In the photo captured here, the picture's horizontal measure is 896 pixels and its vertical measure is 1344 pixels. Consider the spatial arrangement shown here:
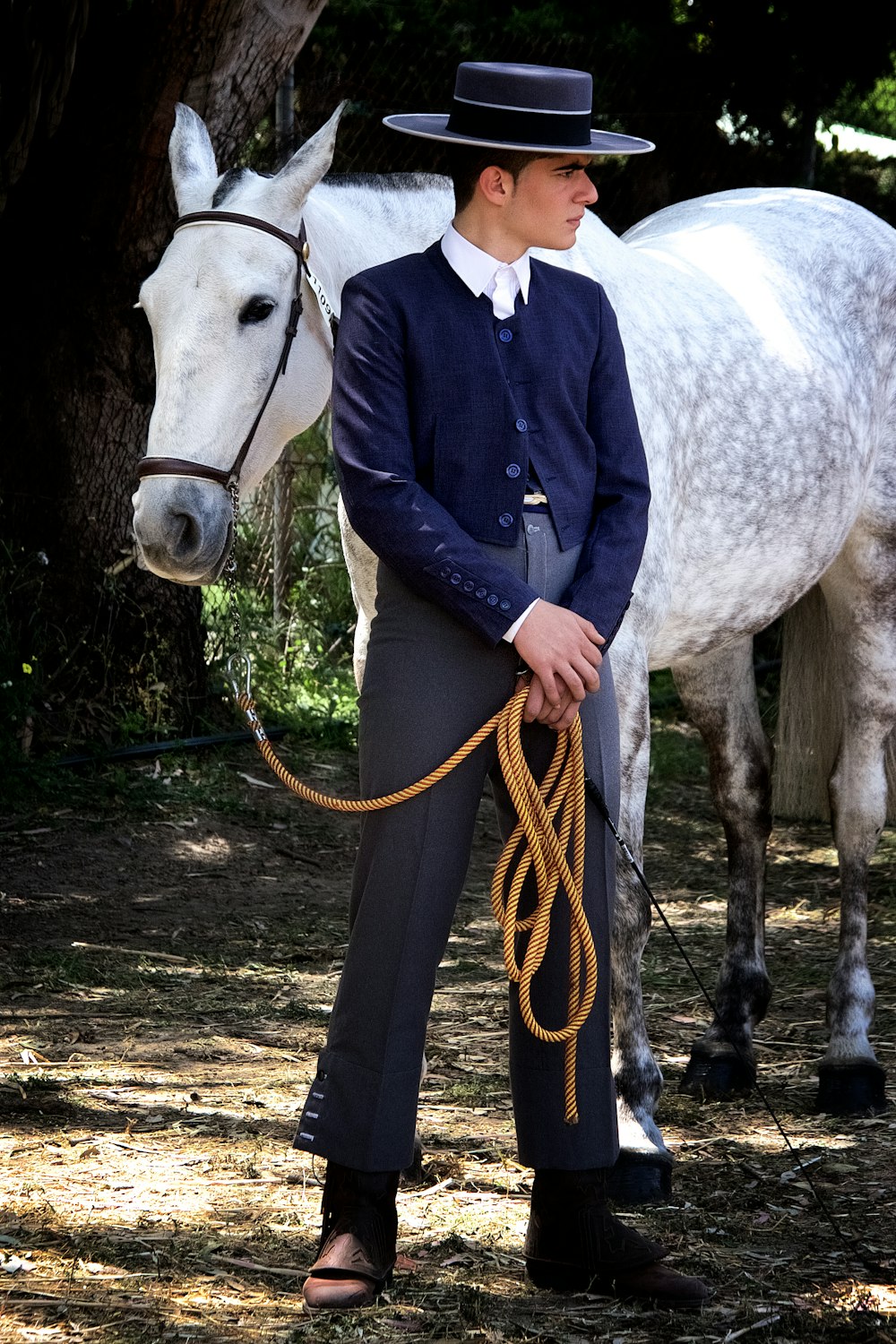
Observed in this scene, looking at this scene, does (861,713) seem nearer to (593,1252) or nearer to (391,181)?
(391,181)

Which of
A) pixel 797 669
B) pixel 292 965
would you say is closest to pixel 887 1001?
pixel 797 669

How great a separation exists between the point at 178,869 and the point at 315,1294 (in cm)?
311

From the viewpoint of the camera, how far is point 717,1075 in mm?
3637

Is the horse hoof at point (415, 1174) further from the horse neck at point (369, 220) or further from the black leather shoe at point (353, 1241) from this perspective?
the horse neck at point (369, 220)

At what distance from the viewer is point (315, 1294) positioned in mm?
2336

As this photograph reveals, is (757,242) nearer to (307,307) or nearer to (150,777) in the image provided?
(307,307)

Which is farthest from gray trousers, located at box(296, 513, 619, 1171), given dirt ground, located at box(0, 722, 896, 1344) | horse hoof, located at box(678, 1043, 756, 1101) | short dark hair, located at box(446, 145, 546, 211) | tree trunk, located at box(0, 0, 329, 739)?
tree trunk, located at box(0, 0, 329, 739)

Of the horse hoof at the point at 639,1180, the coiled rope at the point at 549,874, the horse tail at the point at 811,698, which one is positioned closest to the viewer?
the coiled rope at the point at 549,874

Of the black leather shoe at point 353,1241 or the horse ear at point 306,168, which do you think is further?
the horse ear at point 306,168

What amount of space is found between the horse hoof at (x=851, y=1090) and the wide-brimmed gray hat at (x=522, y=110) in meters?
2.14

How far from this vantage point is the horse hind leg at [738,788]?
4.00m

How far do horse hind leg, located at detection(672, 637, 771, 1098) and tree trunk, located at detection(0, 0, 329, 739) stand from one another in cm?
258

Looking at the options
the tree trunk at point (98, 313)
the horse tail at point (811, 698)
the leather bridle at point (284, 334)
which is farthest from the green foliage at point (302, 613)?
the leather bridle at point (284, 334)

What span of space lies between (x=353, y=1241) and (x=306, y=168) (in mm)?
1817
